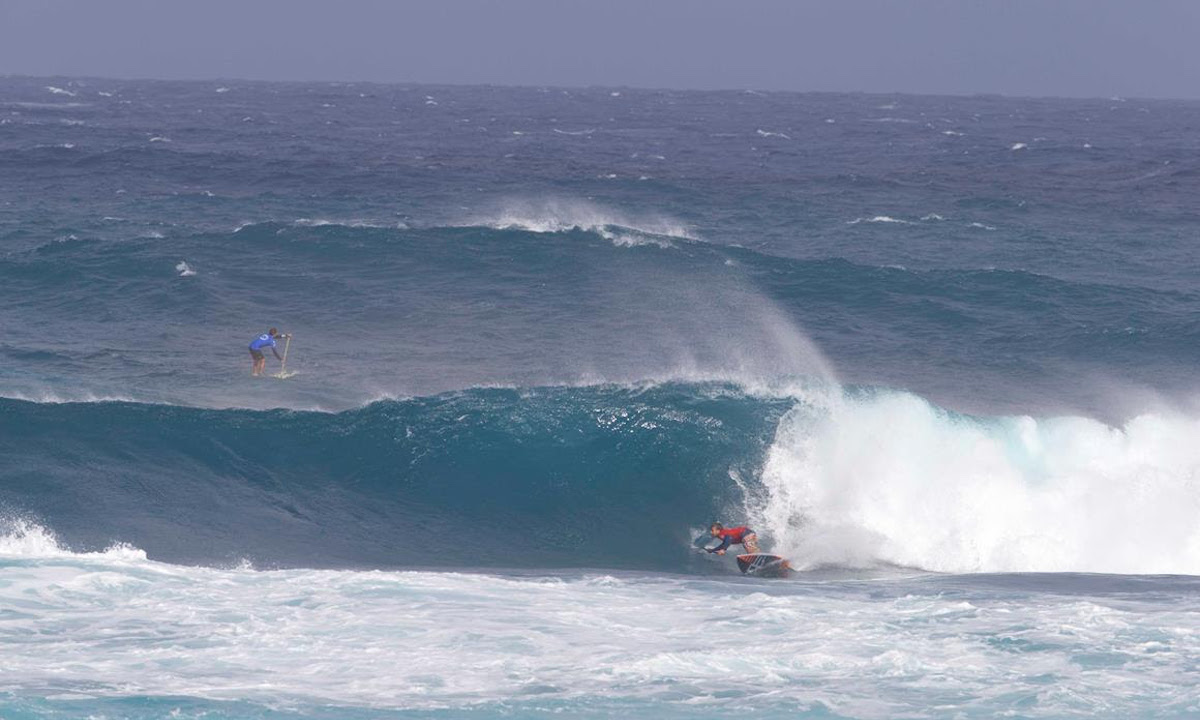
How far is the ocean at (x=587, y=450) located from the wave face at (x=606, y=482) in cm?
8

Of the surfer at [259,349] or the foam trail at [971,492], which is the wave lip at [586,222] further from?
the foam trail at [971,492]

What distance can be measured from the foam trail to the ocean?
8 cm

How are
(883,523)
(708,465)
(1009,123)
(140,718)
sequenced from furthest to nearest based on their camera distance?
1. (1009,123)
2. (708,465)
3. (883,523)
4. (140,718)

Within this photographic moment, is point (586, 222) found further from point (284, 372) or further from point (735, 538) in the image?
point (735, 538)

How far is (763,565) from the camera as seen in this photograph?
18.2 m

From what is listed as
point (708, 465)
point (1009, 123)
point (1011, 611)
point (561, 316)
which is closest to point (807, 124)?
point (1009, 123)

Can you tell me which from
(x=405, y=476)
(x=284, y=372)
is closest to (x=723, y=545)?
(x=405, y=476)

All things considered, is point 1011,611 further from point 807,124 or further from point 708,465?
point 807,124

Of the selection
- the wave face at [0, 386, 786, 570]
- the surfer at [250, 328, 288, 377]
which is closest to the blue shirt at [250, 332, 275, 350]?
the surfer at [250, 328, 288, 377]

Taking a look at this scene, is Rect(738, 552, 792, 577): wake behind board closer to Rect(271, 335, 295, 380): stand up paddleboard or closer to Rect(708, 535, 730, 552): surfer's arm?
Rect(708, 535, 730, 552): surfer's arm

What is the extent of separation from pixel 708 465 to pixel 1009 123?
84.5 meters

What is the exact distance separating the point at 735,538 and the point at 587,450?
4.44 metres

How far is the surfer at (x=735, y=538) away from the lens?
18922mm

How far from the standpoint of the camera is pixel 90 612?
14.8 m
